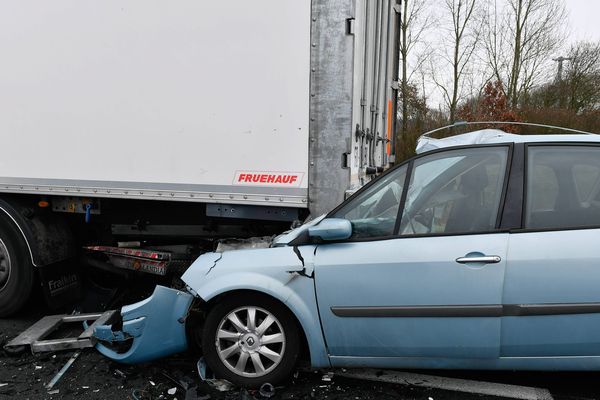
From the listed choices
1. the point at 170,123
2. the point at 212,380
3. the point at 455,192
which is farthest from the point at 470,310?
the point at 170,123

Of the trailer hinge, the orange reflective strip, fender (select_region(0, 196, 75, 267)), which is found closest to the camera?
the trailer hinge

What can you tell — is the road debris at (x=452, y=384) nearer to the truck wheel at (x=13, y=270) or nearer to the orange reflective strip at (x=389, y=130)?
the truck wheel at (x=13, y=270)

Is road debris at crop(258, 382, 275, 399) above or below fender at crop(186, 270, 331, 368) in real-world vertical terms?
below

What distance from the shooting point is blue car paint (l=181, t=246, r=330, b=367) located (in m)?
2.84

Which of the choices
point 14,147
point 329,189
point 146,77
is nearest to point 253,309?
point 329,189

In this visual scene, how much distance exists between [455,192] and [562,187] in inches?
23.0

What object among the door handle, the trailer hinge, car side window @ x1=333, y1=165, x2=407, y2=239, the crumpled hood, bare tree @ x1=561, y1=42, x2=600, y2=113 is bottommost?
the crumpled hood

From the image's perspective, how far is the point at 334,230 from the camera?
2781 millimetres

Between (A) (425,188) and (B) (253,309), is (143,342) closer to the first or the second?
(B) (253,309)

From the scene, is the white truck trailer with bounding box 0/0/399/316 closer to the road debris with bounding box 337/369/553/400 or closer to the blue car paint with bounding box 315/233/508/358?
the blue car paint with bounding box 315/233/508/358

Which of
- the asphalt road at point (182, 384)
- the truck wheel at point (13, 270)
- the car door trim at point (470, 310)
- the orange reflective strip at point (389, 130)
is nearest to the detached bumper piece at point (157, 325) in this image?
the asphalt road at point (182, 384)

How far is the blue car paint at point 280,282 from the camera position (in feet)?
9.33

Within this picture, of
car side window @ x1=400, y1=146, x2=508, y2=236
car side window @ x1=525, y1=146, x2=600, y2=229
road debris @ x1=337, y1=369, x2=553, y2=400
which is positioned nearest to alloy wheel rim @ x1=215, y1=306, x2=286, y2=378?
road debris @ x1=337, y1=369, x2=553, y2=400

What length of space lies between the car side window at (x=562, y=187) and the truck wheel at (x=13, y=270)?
4.13m
